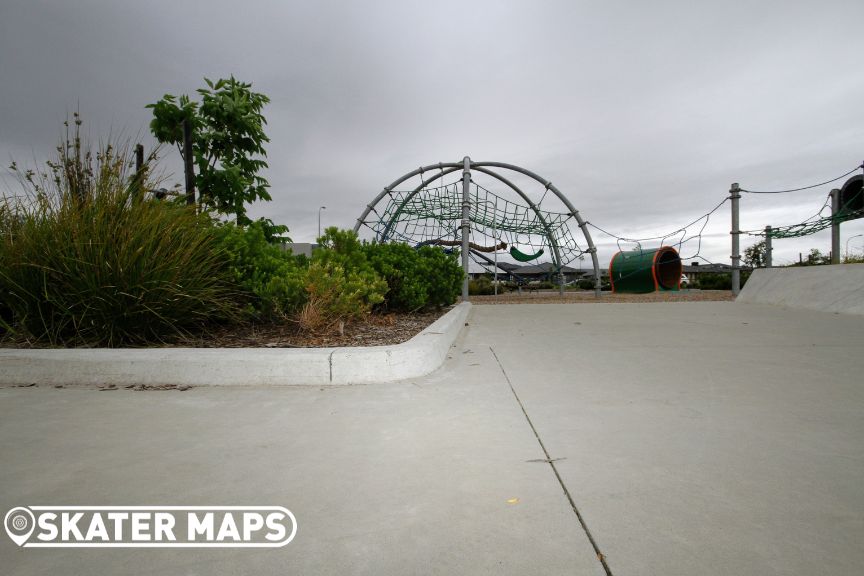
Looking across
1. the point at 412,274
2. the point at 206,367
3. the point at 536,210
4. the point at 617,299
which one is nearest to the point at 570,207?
the point at 536,210

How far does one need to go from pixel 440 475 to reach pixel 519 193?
14997 millimetres

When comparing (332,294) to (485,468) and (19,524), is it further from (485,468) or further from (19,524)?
(19,524)

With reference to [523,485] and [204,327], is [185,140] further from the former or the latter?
[523,485]

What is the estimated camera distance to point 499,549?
53.9 inches

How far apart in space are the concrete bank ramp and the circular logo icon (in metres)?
11.0

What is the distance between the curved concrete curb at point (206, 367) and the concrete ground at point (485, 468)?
15 centimetres

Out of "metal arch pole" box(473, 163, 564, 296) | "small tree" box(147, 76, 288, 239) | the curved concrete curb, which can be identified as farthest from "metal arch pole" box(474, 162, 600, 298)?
the curved concrete curb

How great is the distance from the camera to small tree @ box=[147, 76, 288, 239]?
7492mm

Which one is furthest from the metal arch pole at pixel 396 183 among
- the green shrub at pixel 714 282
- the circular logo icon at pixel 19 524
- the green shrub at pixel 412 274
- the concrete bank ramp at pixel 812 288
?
the green shrub at pixel 714 282

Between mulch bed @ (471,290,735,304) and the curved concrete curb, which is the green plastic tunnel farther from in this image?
the curved concrete curb

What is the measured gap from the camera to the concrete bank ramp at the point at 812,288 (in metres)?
8.07

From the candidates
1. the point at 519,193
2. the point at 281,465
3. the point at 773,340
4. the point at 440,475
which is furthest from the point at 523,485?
the point at 519,193

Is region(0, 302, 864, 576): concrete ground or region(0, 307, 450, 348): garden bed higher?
region(0, 307, 450, 348): garden bed
